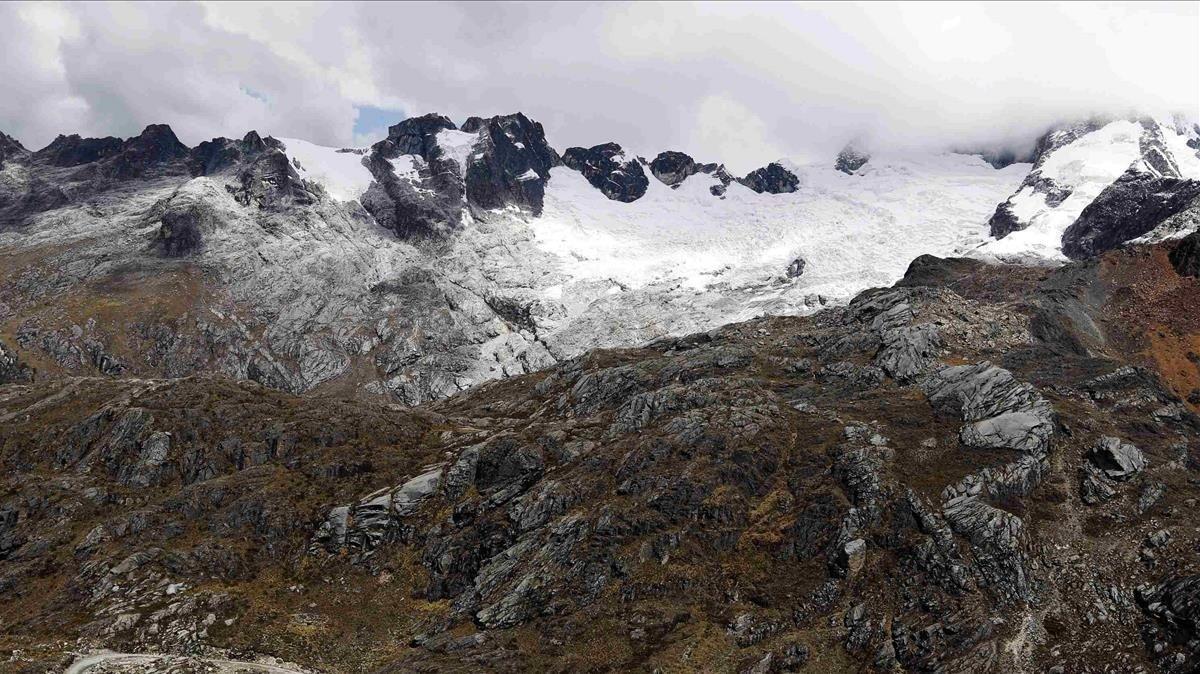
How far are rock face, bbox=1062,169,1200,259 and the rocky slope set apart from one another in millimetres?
107868

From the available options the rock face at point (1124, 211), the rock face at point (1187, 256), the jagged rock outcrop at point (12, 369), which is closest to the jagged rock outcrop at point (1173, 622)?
the rock face at point (1187, 256)

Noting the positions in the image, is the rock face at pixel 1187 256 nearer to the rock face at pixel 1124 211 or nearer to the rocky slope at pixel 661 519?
the rocky slope at pixel 661 519

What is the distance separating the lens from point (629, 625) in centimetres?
4725

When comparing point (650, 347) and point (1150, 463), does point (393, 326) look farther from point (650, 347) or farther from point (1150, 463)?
point (1150, 463)

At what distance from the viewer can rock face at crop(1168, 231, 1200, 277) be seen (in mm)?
102188

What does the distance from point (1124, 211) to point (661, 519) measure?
186 metres

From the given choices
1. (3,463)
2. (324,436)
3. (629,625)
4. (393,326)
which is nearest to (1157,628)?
(629,625)

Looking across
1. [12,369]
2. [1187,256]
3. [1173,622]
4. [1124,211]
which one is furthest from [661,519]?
[1124,211]

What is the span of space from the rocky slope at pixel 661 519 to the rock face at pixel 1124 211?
107868 millimetres

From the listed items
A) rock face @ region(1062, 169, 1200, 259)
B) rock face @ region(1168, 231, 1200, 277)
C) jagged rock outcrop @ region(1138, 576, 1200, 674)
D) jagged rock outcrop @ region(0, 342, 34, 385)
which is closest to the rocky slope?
jagged rock outcrop @ region(1138, 576, 1200, 674)

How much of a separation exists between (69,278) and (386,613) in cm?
18205

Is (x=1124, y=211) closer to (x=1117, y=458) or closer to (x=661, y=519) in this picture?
(x=1117, y=458)

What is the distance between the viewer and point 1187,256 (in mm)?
103688

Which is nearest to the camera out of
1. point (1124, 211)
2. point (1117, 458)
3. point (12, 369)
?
point (1117, 458)
